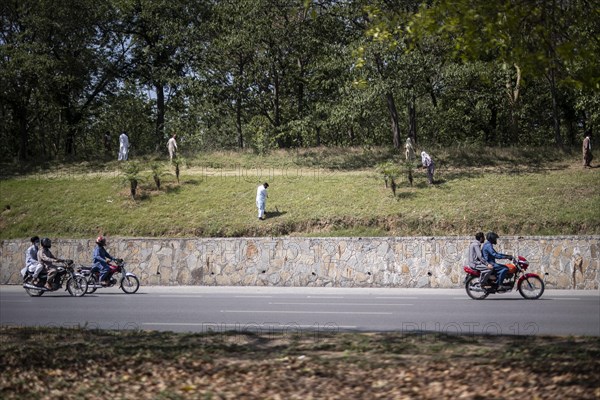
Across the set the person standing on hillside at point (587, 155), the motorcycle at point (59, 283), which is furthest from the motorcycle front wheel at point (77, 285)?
the person standing on hillside at point (587, 155)

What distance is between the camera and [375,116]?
4938 cm

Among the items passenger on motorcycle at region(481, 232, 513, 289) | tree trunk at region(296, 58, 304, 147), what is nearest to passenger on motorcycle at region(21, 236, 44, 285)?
passenger on motorcycle at region(481, 232, 513, 289)

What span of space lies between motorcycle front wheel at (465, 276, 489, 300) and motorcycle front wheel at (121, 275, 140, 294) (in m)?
9.32

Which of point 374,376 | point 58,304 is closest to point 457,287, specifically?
point 58,304

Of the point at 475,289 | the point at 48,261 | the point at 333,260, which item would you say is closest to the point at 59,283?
the point at 48,261

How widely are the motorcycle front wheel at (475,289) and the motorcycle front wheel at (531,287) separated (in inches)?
34.7

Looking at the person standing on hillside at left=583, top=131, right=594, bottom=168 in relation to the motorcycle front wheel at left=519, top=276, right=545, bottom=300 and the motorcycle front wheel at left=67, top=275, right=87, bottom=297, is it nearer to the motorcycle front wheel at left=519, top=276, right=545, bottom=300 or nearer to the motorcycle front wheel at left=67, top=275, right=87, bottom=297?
the motorcycle front wheel at left=519, top=276, right=545, bottom=300

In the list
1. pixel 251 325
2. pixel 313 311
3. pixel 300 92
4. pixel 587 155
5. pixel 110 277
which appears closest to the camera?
pixel 251 325

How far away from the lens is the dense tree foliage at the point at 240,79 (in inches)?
1496

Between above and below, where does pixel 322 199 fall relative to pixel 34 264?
above

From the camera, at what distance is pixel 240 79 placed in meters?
46.0

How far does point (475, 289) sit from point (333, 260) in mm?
5748

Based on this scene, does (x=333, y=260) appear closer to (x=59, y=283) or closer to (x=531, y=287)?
(x=531, y=287)

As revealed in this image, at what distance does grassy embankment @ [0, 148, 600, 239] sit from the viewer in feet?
83.4
